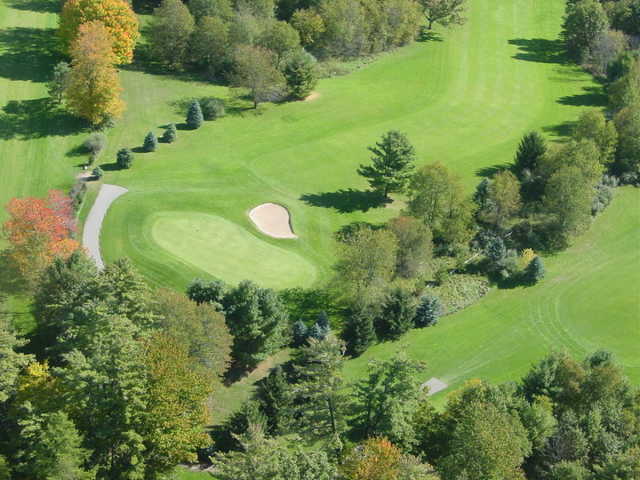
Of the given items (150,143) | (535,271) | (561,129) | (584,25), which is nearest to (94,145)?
(150,143)

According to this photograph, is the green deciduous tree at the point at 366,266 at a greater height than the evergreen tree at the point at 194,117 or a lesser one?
lesser

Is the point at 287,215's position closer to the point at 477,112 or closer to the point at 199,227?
the point at 199,227

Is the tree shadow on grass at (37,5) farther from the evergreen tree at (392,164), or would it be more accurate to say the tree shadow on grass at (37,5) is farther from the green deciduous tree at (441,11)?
the evergreen tree at (392,164)

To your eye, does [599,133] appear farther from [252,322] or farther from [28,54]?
[28,54]

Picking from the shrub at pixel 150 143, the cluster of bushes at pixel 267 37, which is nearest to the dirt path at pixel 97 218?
the shrub at pixel 150 143

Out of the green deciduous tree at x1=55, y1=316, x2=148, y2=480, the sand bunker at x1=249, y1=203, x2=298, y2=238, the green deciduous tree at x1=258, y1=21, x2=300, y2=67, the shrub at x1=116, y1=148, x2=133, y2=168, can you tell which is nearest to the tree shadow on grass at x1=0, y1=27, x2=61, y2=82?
the shrub at x1=116, y1=148, x2=133, y2=168

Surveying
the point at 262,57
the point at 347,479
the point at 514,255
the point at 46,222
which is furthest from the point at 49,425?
the point at 262,57
